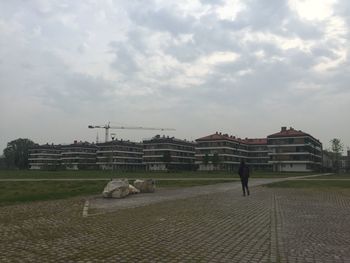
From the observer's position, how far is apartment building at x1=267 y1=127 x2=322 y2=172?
124188mm

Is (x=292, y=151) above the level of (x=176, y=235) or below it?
above

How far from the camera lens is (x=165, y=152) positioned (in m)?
157

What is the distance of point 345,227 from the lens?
11.7 metres

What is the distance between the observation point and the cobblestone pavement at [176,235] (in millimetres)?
7961

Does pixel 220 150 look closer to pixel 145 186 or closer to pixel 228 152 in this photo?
pixel 228 152

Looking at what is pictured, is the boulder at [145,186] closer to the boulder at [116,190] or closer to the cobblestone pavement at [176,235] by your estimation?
the boulder at [116,190]

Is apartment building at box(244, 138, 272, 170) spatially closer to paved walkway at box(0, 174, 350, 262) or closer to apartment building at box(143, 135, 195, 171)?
apartment building at box(143, 135, 195, 171)

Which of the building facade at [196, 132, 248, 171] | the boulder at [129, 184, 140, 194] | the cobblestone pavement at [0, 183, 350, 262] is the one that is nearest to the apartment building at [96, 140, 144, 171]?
the building facade at [196, 132, 248, 171]

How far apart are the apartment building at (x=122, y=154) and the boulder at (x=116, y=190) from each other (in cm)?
15365

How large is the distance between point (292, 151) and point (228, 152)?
89.8 ft

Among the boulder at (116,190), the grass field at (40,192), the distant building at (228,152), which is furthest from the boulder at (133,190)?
the distant building at (228,152)

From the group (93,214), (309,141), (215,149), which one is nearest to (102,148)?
(215,149)

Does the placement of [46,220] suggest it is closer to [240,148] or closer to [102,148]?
[240,148]

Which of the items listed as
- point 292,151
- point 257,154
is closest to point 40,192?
point 292,151
